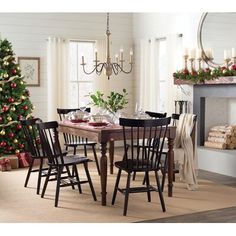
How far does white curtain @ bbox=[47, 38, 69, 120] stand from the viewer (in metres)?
8.36

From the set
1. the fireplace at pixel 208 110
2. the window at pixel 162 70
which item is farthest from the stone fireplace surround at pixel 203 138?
the window at pixel 162 70

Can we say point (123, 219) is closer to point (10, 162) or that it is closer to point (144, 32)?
point (10, 162)

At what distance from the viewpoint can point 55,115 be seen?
8430 mm

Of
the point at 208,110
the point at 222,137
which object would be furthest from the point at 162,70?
the point at 222,137

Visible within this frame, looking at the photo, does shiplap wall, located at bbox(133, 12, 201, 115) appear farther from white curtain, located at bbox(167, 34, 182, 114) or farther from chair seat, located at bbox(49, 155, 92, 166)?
chair seat, located at bbox(49, 155, 92, 166)

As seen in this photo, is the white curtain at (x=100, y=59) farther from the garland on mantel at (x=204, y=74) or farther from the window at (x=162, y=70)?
the garland on mantel at (x=204, y=74)

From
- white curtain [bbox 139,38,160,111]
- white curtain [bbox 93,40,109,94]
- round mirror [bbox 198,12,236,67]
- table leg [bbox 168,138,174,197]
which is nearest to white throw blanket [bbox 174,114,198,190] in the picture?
table leg [bbox 168,138,174,197]

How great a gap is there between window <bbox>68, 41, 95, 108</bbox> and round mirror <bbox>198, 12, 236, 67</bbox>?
245 cm

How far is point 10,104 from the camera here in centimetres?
704

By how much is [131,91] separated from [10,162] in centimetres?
338

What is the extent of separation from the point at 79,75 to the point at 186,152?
394 centimetres

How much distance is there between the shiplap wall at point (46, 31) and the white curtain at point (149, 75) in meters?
0.61
